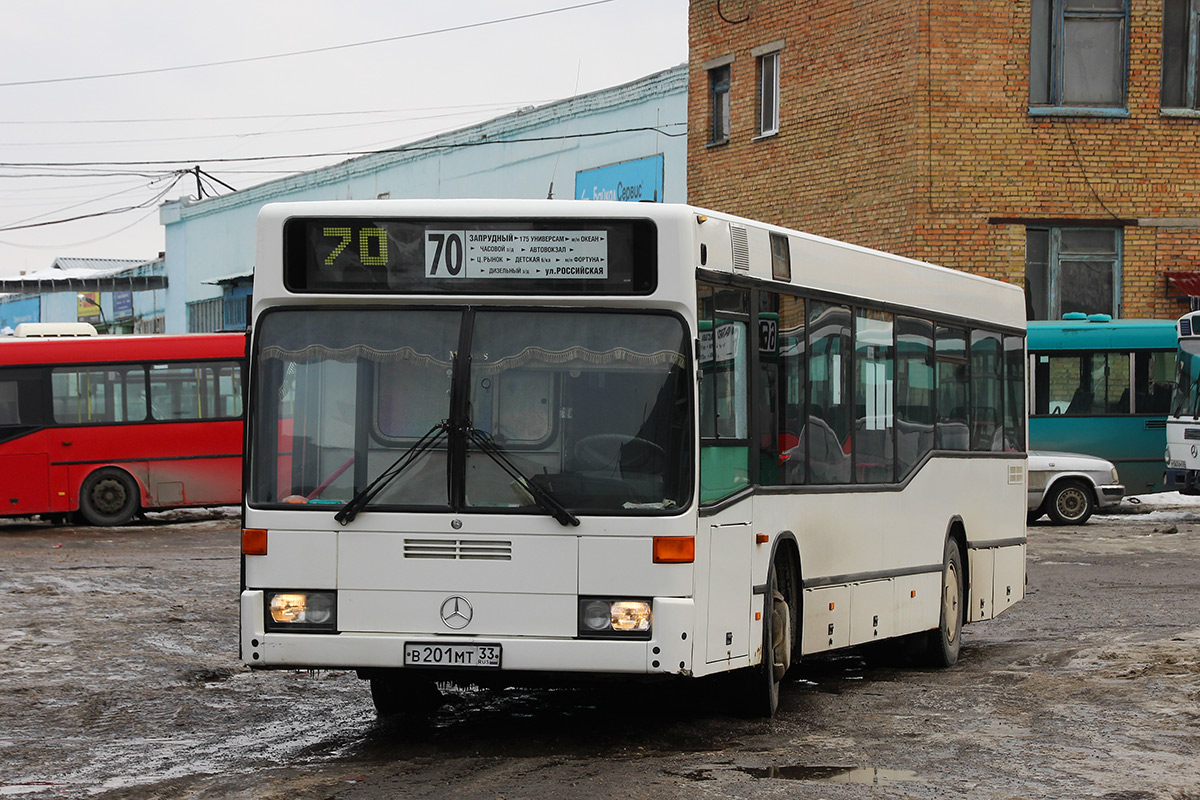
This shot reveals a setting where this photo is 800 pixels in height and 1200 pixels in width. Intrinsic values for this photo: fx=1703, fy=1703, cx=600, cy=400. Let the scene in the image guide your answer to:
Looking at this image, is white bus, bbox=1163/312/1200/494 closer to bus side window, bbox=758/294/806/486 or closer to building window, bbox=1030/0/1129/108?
building window, bbox=1030/0/1129/108

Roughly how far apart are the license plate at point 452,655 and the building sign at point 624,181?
27552 millimetres

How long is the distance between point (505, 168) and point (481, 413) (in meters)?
35.2

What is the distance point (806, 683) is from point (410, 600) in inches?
157

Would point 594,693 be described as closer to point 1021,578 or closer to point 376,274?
point 376,274

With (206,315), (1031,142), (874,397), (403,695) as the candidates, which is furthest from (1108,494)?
(206,315)

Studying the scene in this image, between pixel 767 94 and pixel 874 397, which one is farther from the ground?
pixel 767 94

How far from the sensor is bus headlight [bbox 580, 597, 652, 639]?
25.4ft

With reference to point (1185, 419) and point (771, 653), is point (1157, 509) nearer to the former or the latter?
point (1185, 419)

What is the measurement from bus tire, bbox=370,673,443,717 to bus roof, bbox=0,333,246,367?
58.3 ft

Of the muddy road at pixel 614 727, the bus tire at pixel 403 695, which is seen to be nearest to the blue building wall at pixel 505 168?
the muddy road at pixel 614 727

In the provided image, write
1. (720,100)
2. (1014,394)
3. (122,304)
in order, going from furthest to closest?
(122,304) → (720,100) → (1014,394)

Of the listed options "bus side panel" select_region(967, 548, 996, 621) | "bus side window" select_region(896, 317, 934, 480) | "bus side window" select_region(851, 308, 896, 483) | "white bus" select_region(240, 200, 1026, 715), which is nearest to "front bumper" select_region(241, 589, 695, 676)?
"white bus" select_region(240, 200, 1026, 715)

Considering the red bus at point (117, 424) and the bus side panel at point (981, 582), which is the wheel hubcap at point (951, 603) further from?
the red bus at point (117, 424)

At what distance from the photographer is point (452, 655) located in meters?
7.79
